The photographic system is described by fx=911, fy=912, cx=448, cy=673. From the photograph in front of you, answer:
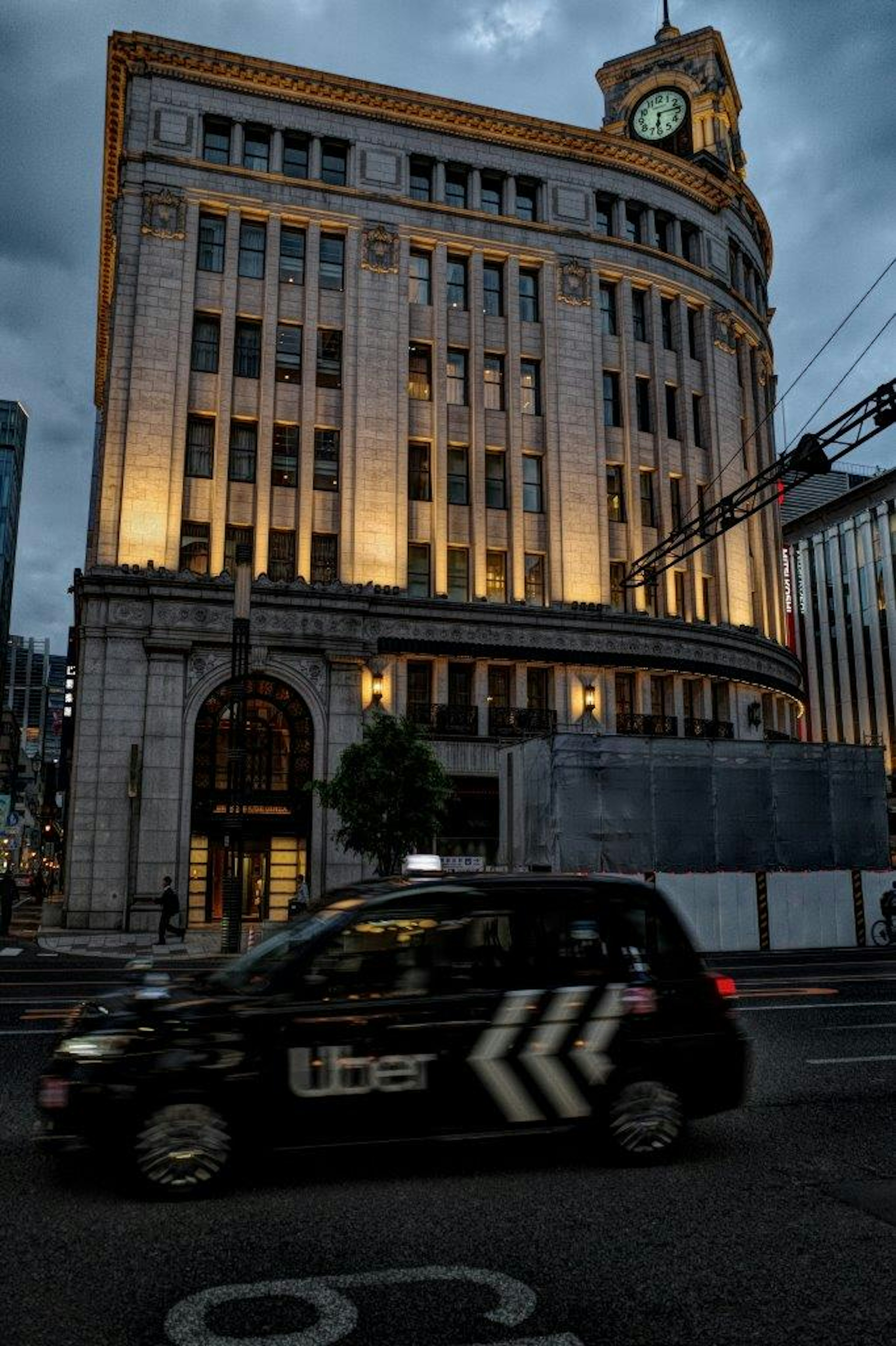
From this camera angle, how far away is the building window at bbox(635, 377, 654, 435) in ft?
120

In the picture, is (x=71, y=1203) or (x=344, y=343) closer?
(x=71, y=1203)

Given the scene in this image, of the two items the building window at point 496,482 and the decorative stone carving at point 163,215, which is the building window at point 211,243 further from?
the building window at point 496,482

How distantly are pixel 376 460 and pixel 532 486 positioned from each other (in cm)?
623

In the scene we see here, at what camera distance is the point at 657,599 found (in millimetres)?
34844

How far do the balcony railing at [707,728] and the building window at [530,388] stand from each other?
42.9ft

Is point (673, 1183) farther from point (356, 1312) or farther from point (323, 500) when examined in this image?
point (323, 500)

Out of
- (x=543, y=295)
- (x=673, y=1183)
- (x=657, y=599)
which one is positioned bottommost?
(x=673, y=1183)

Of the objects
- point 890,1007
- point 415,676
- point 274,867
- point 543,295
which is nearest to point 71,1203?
point 890,1007

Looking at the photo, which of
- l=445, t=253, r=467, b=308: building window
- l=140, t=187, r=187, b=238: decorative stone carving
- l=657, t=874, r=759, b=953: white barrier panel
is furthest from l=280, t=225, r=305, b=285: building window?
l=657, t=874, r=759, b=953: white barrier panel

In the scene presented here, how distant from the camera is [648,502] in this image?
36.1 meters

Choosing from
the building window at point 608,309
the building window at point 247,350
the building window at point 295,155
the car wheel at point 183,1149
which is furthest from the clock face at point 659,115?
the car wheel at point 183,1149

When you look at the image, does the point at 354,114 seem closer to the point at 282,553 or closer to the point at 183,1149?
the point at 282,553

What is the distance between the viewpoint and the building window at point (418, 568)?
3212 centimetres

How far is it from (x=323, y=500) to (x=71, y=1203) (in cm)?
2802
